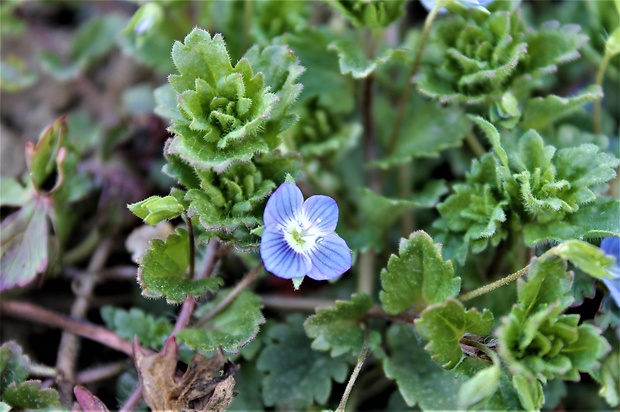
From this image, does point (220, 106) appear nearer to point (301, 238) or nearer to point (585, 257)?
point (301, 238)

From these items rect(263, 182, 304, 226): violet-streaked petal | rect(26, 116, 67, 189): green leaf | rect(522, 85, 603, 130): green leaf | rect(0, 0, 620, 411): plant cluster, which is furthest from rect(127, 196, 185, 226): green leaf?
rect(522, 85, 603, 130): green leaf

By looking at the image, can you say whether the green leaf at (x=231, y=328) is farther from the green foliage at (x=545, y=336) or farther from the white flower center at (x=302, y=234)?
the green foliage at (x=545, y=336)

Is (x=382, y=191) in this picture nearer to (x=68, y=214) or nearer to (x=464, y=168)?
(x=464, y=168)

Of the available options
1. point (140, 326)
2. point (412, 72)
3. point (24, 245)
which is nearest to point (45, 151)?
point (24, 245)

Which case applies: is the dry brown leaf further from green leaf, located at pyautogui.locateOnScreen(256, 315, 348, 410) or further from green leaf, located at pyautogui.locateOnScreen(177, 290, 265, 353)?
green leaf, located at pyautogui.locateOnScreen(256, 315, 348, 410)

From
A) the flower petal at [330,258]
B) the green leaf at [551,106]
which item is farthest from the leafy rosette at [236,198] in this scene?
the green leaf at [551,106]
